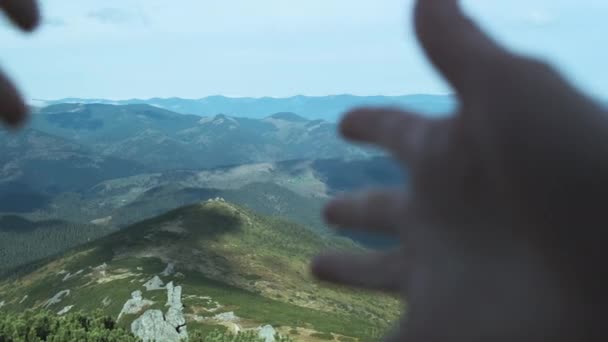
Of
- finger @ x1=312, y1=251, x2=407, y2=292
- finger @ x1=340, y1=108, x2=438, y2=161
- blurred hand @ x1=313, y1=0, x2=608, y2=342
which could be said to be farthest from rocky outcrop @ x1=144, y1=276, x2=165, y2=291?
blurred hand @ x1=313, y1=0, x2=608, y2=342

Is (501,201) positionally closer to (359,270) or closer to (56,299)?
(359,270)

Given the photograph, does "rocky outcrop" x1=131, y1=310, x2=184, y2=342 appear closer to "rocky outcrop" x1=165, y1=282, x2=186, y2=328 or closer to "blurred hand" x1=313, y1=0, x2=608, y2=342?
"rocky outcrop" x1=165, y1=282, x2=186, y2=328

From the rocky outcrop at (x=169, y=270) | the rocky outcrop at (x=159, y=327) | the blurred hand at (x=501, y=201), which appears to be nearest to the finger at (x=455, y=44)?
the blurred hand at (x=501, y=201)

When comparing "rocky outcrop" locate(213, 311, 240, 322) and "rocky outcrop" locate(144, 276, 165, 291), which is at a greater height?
"rocky outcrop" locate(213, 311, 240, 322)

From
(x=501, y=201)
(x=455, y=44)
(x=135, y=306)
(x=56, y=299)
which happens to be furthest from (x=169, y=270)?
(x=501, y=201)

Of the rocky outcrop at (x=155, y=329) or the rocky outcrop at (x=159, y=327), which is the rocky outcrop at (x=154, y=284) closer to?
the rocky outcrop at (x=159, y=327)

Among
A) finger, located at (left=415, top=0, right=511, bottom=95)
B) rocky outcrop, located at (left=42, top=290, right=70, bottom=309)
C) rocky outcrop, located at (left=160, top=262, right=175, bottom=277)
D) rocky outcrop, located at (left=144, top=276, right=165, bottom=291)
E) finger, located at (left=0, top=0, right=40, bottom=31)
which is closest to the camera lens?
finger, located at (left=415, top=0, right=511, bottom=95)
